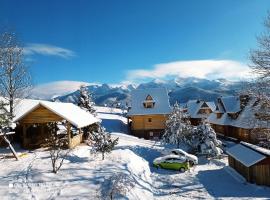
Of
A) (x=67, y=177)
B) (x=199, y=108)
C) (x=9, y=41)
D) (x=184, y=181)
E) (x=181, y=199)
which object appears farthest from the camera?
(x=199, y=108)

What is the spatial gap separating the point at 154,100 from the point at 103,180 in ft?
132

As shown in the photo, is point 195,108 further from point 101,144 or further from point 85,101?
point 101,144

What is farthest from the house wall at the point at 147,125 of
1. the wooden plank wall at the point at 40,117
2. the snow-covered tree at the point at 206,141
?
the wooden plank wall at the point at 40,117

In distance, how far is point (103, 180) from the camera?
20969 mm

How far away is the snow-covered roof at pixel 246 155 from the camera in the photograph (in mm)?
26723

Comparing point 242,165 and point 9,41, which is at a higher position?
point 9,41

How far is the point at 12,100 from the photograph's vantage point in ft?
121

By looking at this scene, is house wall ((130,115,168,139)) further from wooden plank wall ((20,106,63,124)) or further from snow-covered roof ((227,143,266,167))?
wooden plank wall ((20,106,63,124))

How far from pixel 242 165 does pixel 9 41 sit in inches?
1080

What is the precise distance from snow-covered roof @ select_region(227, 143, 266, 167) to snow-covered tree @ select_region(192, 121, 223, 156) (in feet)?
20.7

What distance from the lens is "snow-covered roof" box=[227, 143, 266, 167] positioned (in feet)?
87.7

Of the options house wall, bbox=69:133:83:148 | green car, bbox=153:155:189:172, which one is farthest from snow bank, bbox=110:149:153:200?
house wall, bbox=69:133:83:148

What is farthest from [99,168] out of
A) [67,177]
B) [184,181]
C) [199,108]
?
[199,108]

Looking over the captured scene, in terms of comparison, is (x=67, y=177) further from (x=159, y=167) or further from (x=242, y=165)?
(x=242, y=165)
